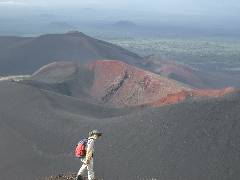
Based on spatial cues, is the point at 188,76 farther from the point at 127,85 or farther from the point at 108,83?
the point at 127,85

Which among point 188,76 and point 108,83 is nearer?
point 108,83

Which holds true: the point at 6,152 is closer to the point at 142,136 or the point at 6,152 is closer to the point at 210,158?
the point at 142,136

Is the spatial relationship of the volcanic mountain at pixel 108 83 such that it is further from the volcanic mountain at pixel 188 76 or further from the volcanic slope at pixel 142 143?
the volcanic mountain at pixel 188 76

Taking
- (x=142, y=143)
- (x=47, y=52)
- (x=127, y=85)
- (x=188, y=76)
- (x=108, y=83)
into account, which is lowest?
(x=188, y=76)

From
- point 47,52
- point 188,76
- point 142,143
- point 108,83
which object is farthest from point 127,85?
point 47,52

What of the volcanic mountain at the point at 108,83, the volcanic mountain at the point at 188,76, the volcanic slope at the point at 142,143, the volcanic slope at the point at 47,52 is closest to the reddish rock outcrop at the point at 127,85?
the volcanic mountain at the point at 108,83

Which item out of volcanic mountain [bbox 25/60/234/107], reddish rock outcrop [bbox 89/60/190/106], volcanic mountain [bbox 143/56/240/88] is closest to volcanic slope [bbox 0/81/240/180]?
volcanic mountain [bbox 25/60/234/107]

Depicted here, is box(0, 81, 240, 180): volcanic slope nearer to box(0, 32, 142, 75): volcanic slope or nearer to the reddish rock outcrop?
the reddish rock outcrop
